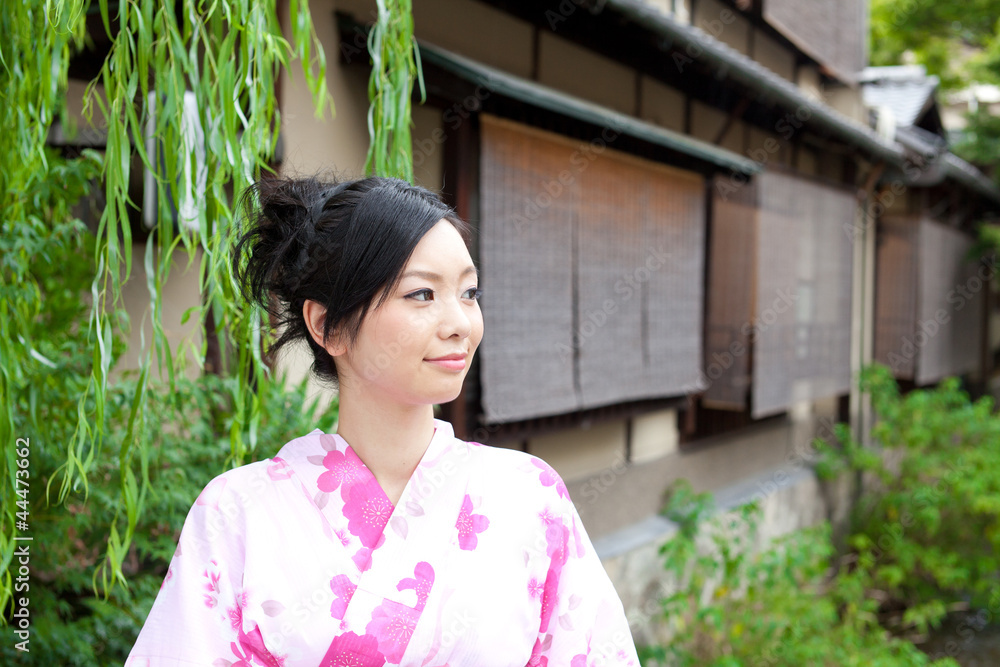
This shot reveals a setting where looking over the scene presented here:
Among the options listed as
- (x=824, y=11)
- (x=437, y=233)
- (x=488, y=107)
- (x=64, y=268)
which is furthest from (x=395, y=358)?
(x=824, y=11)

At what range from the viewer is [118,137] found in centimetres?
193

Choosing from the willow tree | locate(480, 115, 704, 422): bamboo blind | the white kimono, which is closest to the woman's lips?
the white kimono

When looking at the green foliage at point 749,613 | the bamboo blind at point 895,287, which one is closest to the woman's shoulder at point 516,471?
the green foliage at point 749,613

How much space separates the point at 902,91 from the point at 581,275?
31.3ft

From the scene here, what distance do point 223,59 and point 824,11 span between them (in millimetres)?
9036

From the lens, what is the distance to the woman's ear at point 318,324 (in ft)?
5.74

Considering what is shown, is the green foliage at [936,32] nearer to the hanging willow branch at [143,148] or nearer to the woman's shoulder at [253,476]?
the hanging willow branch at [143,148]

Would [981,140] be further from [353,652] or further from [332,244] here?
[353,652]

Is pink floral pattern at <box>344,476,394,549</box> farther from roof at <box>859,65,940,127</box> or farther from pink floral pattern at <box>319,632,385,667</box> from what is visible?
roof at <box>859,65,940,127</box>

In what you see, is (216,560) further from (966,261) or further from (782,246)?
(966,261)

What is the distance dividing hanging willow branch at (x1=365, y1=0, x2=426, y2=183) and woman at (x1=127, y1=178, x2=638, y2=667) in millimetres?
546

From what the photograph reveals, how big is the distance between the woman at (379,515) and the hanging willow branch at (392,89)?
0.55 metres

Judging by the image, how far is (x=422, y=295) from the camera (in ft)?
5.49

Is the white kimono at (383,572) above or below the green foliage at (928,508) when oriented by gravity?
above
